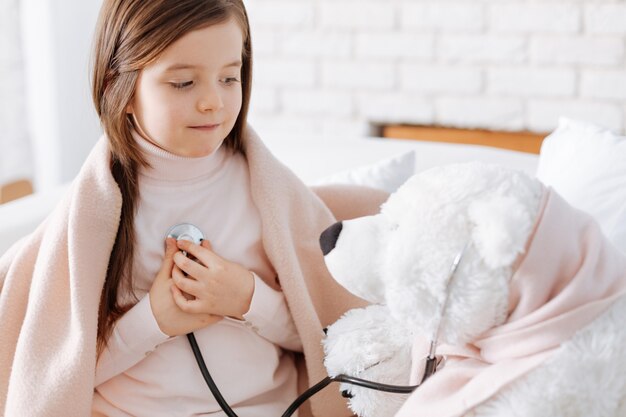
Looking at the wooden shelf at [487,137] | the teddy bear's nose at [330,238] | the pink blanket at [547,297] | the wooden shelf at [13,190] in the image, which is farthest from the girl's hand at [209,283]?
the wooden shelf at [487,137]

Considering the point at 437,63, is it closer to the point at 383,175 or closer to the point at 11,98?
the point at 383,175

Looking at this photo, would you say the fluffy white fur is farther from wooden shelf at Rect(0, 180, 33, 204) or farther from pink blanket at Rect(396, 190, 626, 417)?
wooden shelf at Rect(0, 180, 33, 204)

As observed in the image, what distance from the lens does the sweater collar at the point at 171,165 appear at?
1.07m

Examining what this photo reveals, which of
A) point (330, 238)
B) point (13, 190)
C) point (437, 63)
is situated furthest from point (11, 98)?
point (330, 238)

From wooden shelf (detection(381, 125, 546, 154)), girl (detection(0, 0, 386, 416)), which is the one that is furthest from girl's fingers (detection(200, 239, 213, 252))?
wooden shelf (detection(381, 125, 546, 154))

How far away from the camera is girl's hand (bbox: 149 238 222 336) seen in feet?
3.43

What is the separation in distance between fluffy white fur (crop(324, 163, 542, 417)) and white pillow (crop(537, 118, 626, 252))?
41 cm

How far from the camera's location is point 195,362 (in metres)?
1.09

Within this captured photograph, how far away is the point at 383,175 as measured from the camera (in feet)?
4.67

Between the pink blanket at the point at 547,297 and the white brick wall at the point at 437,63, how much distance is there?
1347 mm

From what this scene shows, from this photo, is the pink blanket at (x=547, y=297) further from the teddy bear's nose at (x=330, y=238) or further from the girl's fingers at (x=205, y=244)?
the girl's fingers at (x=205, y=244)

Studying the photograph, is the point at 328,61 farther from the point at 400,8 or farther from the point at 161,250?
the point at 161,250

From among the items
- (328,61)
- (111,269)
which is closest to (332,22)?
(328,61)

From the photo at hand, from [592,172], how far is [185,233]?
595mm
